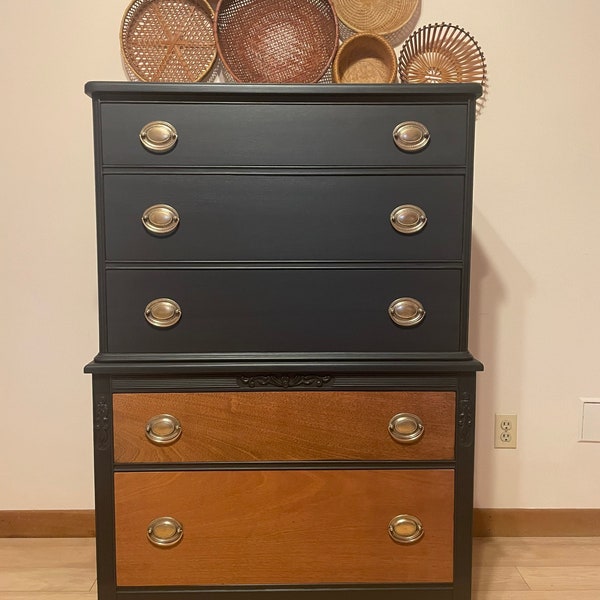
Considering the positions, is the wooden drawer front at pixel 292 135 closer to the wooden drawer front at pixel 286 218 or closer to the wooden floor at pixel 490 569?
the wooden drawer front at pixel 286 218

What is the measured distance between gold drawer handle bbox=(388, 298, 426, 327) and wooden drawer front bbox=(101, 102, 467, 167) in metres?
0.31

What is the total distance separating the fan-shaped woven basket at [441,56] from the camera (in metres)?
1.83

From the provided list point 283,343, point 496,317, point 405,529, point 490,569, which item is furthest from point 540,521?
point 283,343

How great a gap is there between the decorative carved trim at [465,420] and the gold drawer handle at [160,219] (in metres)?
0.76

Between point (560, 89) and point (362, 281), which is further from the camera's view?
point (560, 89)

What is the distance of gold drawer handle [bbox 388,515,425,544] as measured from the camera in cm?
142

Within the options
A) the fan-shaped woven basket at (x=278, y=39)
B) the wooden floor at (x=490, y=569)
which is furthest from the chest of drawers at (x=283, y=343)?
the fan-shaped woven basket at (x=278, y=39)

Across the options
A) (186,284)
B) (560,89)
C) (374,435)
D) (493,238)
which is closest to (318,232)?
(186,284)

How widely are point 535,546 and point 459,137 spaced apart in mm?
1319

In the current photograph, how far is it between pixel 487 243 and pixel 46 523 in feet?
5.41

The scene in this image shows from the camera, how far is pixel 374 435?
1.42m

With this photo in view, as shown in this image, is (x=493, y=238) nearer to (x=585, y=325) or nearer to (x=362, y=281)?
(x=585, y=325)

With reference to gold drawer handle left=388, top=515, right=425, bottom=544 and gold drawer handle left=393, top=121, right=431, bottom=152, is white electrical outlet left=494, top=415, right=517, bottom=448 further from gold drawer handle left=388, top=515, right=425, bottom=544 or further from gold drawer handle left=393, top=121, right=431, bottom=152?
gold drawer handle left=393, top=121, right=431, bottom=152

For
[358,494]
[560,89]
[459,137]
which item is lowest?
[358,494]
